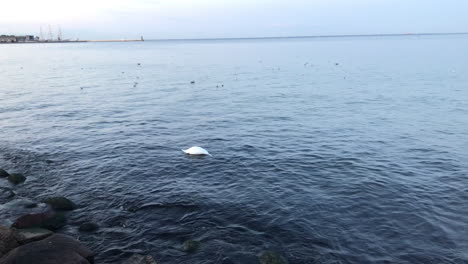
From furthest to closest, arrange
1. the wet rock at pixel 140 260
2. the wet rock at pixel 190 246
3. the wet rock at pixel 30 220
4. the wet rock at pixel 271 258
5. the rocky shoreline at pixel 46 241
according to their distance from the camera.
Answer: the wet rock at pixel 30 220 < the wet rock at pixel 190 246 < the wet rock at pixel 271 258 < the wet rock at pixel 140 260 < the rocky shoreline at pixel 46 241

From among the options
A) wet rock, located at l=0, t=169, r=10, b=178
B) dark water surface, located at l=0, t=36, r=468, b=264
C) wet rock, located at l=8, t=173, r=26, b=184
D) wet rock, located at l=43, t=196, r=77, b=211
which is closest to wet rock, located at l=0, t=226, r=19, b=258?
dark water surface, located at l=0, t=36, r=468, b=264

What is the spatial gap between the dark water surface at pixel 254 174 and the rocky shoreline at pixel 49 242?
53cm

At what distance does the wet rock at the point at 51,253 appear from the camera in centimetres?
1095

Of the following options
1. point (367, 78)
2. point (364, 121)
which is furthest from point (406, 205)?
point (367, 78)

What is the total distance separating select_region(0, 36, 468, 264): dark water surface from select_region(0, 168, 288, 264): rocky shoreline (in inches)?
21.1

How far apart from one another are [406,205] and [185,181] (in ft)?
38.8

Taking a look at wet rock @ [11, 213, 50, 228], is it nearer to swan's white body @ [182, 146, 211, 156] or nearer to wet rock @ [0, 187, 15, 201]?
wet rock @ [0, 187, 15, 201]

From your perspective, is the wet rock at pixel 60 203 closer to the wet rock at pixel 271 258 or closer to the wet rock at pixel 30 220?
the wet rock at pixel 30 220

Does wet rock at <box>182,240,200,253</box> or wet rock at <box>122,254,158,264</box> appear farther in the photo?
wet rock at <box>182,240,200,253</box>

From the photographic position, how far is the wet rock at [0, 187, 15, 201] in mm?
18078

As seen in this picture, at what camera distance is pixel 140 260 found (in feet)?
42.0

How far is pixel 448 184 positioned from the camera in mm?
20125

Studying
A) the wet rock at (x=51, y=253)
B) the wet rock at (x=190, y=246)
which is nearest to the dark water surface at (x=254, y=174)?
the wet rock at (x=190, y=246)

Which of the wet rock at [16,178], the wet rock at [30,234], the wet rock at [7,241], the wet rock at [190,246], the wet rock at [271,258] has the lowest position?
the wet rock at [190,246]
